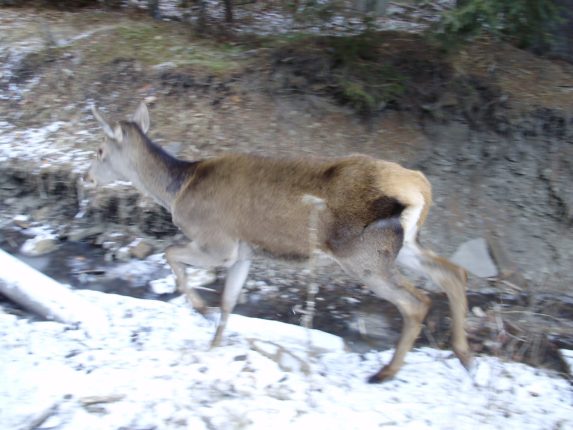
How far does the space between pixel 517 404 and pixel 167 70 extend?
6615mm

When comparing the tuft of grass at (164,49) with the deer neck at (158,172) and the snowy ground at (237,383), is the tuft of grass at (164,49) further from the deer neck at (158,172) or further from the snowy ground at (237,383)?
the snowy ground at (237,383)

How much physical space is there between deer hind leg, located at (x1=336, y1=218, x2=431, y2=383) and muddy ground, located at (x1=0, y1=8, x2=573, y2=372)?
3.84ft

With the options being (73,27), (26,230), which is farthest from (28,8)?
(26,230)

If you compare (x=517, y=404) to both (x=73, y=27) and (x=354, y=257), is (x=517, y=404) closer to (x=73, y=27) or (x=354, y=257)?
(x=354, y=257)

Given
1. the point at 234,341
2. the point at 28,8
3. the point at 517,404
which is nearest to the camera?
the point at 517,404

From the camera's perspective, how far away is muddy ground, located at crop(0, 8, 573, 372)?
752 centimetres

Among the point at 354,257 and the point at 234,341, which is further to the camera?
the point at 234,341

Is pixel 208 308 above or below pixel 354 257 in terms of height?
below

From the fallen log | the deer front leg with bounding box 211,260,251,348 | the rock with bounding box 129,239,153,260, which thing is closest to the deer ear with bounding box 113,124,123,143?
the fallen log

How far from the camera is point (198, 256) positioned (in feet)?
19.0

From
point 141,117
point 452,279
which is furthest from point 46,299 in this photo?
point 452,279

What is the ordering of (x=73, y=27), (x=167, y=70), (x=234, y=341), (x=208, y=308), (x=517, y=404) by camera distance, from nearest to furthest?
(x=517, y=404)
(x=234, y=341)
(x=208, y=308)
(x=167, y=70)
(x=73, y=27)

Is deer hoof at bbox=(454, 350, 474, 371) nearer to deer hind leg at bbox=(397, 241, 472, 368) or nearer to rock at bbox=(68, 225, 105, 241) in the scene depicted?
deer hind leg at bbox=(397, 241, 472, 368)

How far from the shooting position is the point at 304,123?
8.99m
